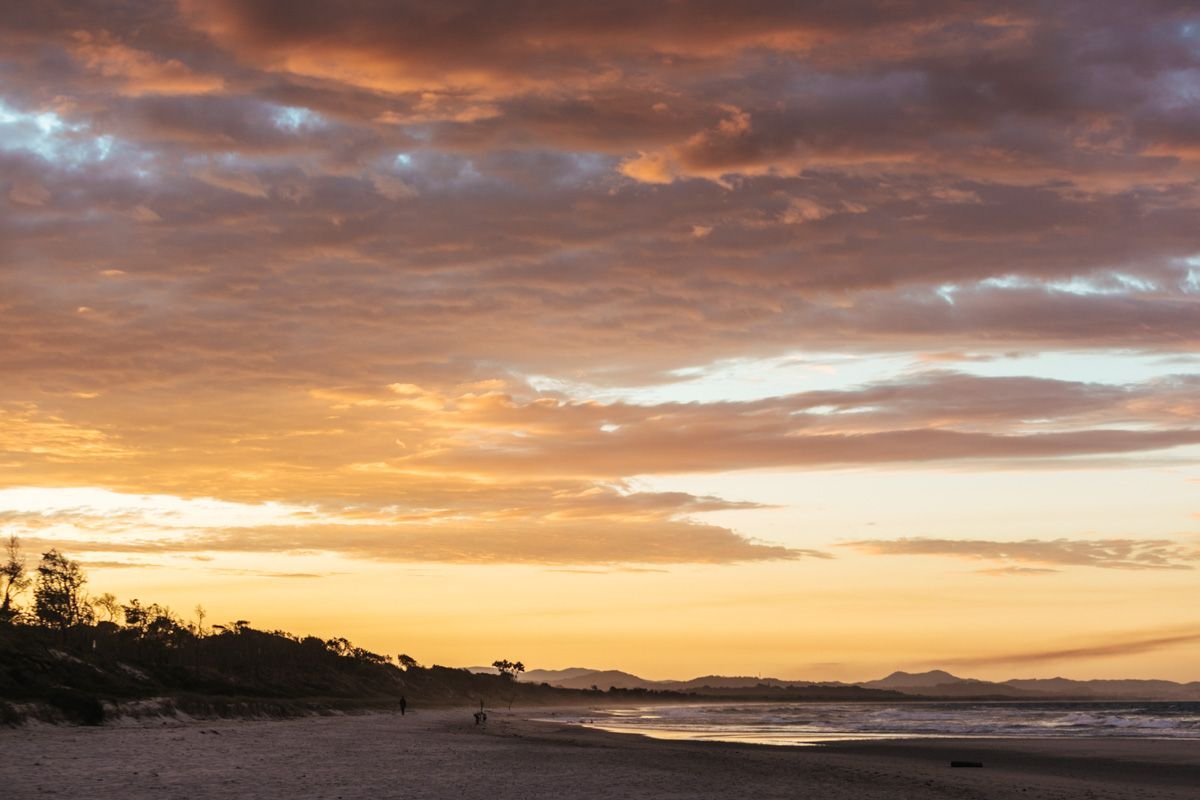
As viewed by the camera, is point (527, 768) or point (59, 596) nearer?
point (527, 768)

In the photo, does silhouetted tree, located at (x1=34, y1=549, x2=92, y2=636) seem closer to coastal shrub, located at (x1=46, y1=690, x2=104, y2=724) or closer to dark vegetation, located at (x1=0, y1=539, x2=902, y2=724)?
dark vegetation, located at (x1=0, y1=539, x2=902, y2=724)

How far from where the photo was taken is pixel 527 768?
42562 mm

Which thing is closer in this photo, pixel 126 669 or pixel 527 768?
pixel 527 768

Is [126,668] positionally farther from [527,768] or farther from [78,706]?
[527,768]

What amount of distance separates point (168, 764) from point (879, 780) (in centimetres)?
2524

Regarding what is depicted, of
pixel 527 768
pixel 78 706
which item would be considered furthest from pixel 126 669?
pixel 527 768

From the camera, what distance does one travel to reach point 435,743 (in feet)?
193

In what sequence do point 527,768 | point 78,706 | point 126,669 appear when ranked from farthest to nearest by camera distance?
point 126,669 → point 78,706 → point 527,768

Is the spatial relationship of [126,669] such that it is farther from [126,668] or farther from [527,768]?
[527,768]

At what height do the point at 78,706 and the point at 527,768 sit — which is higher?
the point at 78,706

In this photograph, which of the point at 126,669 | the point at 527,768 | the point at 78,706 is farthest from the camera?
the point at 126,669

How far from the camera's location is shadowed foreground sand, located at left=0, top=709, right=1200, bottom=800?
106ft

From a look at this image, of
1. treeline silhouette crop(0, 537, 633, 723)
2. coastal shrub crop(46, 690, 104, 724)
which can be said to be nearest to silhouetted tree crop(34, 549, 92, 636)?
treeline silhouette crop(0, 537, 633, 723)

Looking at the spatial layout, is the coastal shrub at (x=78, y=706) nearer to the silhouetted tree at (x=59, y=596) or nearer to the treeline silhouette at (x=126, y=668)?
the treeline silhouette at (x=126, y=668)
